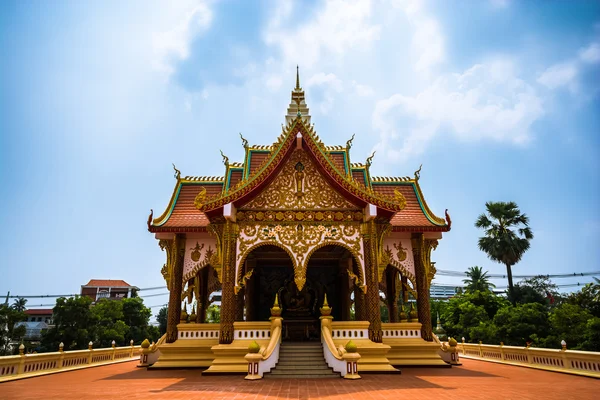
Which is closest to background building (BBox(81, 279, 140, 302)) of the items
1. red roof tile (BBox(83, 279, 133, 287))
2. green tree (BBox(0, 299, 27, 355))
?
red roof tile (BBox(83, 279, 133, 287))

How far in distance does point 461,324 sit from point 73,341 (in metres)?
31.8

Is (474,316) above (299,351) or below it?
below

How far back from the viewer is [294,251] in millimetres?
11570

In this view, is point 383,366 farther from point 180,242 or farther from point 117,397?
point 180,242

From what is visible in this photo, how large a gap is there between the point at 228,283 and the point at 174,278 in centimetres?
347

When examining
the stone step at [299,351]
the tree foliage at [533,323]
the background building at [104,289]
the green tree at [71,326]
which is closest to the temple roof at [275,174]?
the stone step at [299,351]

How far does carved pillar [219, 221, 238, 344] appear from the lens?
11.0 meters

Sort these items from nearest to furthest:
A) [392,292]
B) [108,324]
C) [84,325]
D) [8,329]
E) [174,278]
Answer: [174,278] → [392,292] → [8,329] → [84,325] → [108,324]

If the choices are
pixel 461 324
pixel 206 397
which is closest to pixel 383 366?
pixel 206 397

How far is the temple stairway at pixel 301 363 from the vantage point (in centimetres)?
956

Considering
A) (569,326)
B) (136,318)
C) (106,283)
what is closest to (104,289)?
(106,283)

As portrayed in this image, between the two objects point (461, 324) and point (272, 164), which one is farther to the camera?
point (461, 324)

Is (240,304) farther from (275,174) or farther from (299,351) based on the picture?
(275,174)

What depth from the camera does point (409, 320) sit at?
13.8 meters
